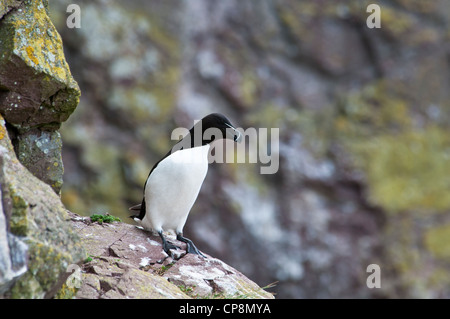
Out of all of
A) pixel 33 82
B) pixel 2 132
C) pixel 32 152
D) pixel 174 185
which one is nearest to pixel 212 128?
pixel 174 185

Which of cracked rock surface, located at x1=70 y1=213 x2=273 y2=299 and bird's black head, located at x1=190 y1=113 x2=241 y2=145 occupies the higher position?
bird's black head, located at x1=190 y1=113 x2=241 y2=145

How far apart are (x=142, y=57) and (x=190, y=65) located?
1.42 meters

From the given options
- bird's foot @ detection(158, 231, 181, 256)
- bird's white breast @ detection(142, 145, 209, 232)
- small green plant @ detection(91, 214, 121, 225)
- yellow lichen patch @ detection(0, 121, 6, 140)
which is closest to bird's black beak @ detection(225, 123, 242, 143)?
bird's white breast @ detection(142, 145, 209, 232)

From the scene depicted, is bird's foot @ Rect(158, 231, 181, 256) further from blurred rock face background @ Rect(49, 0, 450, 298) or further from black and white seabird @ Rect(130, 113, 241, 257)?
blurred rock face background @ Rect(49, 0, 450, 298)

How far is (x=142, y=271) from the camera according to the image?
497 cm

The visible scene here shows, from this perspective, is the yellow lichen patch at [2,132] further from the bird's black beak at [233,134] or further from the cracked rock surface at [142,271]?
the bird's black beak at [233,134]

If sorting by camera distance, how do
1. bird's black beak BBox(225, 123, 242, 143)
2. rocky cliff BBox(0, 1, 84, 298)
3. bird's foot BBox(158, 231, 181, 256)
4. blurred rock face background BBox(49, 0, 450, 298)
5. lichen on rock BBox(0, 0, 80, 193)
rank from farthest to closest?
blurred rock face background BBox(49, 0, 450, 298), bird's black beak BBox(225, 123, 242, 143), bird's foot BBox(158, 231, 181, 256), lichen on rock BBox(0, 0, 80, 193), rocky cliff BBox(0, 1, 84, 298)

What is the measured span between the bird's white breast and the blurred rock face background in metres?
8.26

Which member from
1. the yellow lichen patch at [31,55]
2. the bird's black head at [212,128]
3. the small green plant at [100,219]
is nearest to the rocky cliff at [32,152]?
the yellow lichen patch at [31,55]

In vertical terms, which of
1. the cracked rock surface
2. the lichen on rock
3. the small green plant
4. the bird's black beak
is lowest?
the cracked rock surface

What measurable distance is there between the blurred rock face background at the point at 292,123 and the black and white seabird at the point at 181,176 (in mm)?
8260

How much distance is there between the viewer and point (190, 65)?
53.8 ft

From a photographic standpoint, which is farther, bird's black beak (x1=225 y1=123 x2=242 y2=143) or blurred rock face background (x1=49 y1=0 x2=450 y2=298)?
blurred rock face background (x1=49 y1=0 x2=450 y2=298)

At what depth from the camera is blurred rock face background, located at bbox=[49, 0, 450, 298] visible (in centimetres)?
1520
